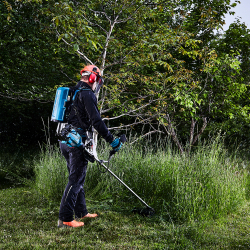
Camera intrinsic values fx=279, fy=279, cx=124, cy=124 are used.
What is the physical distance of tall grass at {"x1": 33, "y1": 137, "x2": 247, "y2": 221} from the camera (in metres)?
4.50

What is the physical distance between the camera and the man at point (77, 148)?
3.98m

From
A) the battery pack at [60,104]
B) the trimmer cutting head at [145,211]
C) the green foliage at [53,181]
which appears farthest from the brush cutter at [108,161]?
the green foliage at [53,181]

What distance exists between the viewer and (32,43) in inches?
440

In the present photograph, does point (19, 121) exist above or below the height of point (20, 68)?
below

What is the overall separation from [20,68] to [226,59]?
26.8ft

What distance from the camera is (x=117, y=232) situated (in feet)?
13.1

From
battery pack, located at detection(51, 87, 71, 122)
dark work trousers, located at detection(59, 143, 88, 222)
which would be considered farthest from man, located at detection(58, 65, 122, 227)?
battery pack, located at detection(51, 87, 71, 122)

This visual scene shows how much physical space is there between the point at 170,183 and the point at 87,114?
2.01 m

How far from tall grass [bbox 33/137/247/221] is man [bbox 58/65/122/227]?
49.1 inches

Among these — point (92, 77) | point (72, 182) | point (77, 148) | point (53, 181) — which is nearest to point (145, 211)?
point (72, 182)

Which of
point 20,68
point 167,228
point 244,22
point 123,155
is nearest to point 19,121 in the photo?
point 20,68

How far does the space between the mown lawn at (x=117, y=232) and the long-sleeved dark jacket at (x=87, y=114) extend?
1.34m

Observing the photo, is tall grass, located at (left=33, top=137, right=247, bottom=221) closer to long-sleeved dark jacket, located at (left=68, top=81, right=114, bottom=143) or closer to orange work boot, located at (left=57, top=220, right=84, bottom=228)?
orange work boot, located at (left=57, top=220, right=84, bottom=228)

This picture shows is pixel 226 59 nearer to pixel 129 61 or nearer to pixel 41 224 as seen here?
pixel 129 61
